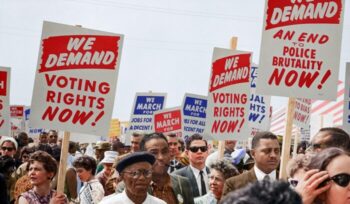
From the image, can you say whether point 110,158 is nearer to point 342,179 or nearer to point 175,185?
point 175,185

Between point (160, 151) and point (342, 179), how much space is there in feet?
11.3

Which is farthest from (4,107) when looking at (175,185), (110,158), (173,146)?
(175,185)

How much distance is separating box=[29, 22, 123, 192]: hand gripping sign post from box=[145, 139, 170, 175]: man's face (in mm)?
816

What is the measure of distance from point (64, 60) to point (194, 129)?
7436mm

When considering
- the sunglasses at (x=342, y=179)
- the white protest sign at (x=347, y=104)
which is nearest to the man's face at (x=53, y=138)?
the white protest sign at (x=347, y=104)

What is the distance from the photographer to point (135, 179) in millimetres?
5312

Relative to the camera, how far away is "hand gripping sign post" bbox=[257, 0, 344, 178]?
6.67 meters

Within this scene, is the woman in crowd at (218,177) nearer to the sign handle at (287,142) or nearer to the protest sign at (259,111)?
the sign handle at (287,142)

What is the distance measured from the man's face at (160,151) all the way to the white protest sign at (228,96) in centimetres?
288

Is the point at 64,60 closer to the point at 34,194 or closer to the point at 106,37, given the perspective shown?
the point at 106,37

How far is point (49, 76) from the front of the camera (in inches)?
281

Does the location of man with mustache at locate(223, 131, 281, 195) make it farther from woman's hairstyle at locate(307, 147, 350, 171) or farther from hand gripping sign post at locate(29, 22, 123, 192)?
woman's hairstyle at locate(307, 147, 350, 171)

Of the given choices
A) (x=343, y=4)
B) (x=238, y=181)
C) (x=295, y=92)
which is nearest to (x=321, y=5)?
(x=343, y=4)

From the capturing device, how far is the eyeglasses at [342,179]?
3.14 m
